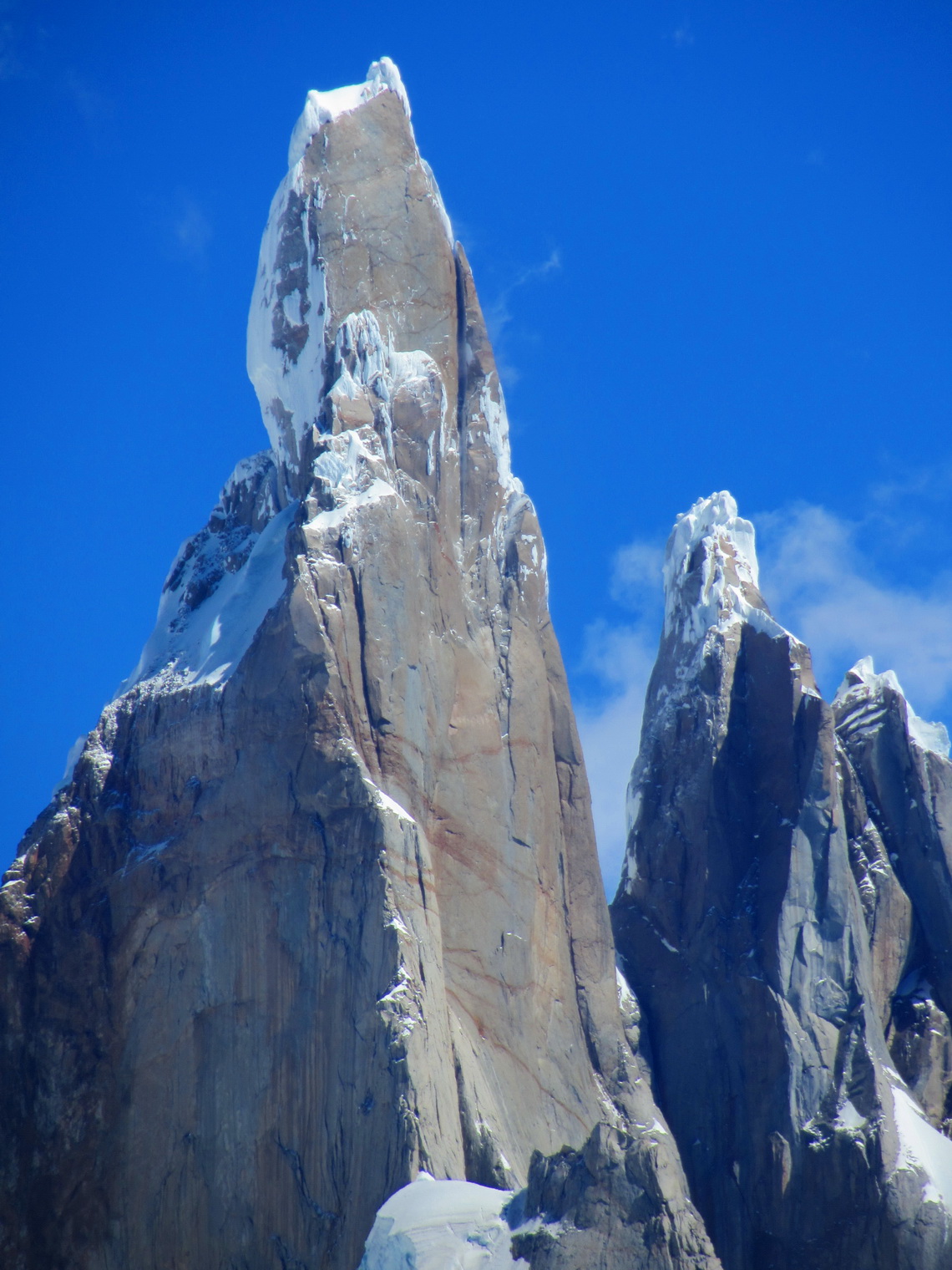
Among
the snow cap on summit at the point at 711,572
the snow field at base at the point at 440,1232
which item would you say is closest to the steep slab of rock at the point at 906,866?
the snow cap on summit at the point at 711,572

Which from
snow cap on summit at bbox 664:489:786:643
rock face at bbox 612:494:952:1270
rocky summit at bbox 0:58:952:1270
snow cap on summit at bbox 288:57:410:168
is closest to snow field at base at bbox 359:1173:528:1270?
rocky summit at bbox 0:58:952:1270

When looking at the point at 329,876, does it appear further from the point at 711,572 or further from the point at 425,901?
the point at 711,572

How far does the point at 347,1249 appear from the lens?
3797cm

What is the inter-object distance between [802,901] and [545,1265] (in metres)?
19.5

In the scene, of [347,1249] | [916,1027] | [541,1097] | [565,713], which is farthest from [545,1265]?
[916,1027]

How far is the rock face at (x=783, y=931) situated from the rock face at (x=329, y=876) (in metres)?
3.99

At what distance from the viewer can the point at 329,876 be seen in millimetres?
41125

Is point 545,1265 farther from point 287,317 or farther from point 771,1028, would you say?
point 287,317

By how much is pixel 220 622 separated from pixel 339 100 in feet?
56.1

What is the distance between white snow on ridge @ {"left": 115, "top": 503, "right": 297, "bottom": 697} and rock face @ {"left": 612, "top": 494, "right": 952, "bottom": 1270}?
14854mm

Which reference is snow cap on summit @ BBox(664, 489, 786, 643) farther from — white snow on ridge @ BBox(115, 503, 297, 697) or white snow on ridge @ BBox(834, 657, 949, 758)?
white snow on ridge @ BBox(115, 503, 297, 697)

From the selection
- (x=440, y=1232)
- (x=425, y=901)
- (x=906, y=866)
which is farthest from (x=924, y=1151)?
(x=440, y=1232)

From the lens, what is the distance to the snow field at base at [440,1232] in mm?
34906

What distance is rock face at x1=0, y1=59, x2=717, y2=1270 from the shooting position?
1558 inches
